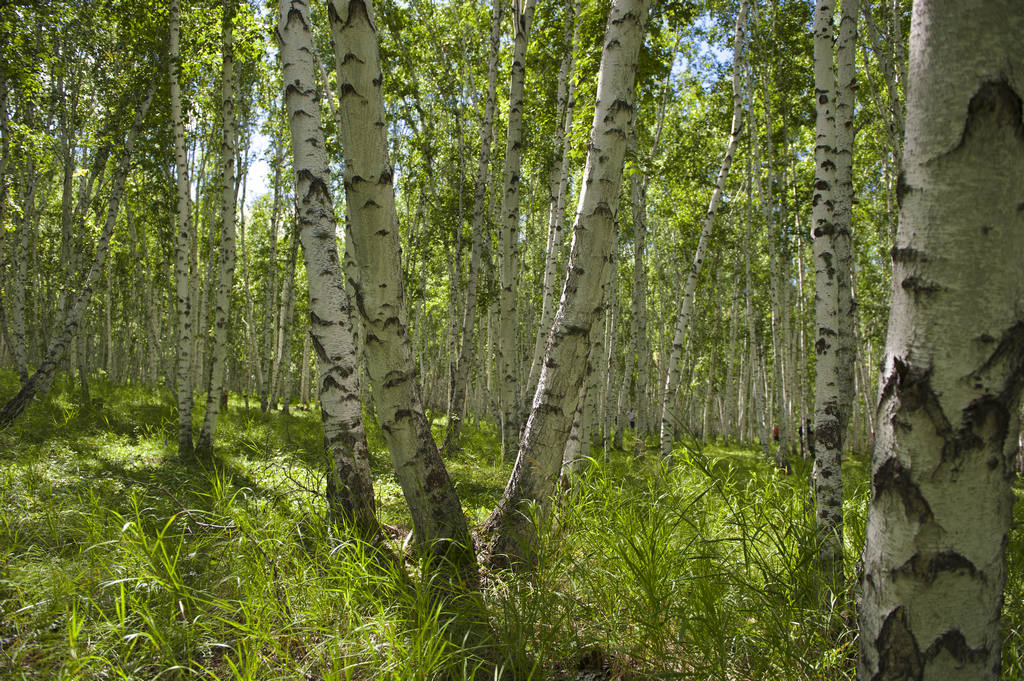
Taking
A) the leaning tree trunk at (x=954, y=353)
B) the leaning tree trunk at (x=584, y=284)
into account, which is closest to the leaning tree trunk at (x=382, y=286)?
the leaning tree trunk at (x=584, y=284)

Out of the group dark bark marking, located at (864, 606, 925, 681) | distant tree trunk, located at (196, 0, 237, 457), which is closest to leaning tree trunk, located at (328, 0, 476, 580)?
dark bark marking, located at (864, 606, 925, 681)

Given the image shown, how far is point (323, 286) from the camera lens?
366cm

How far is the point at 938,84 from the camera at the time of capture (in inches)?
39.9

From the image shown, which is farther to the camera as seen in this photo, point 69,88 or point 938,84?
point 69,88

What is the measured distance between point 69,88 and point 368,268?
13.9 m

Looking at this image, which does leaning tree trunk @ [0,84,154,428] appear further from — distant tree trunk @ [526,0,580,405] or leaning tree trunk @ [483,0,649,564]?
leaning tree trunk @ [483,0,649,564]

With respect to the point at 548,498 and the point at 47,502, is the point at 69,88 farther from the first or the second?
the point at 548,498

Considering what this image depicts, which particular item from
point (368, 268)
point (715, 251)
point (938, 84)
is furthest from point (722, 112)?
point (938, 84)

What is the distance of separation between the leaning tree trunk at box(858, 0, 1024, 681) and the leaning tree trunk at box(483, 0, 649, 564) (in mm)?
2111

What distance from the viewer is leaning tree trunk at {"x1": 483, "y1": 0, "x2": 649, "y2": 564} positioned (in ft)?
10.4

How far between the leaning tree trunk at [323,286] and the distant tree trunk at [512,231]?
3529mm

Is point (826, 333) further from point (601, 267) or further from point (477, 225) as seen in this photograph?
point (477, 225)

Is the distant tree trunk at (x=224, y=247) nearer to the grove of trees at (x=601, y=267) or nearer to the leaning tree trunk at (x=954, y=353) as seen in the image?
the grove of trees at (x=601, y=267)

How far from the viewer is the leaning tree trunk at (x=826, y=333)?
291cm
